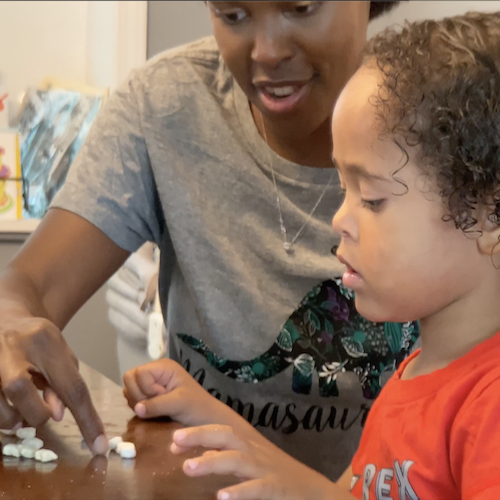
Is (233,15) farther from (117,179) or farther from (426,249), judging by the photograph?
(117,179)

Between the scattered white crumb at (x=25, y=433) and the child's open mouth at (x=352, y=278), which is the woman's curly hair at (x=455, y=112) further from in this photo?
the scattered white crumb at (x=25, y=433)

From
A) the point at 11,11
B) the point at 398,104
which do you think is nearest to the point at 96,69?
the point at 11,11

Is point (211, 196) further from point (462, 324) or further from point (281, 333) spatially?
point (462, 324)

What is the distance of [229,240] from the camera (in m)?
0.82

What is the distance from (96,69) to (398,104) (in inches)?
32.9

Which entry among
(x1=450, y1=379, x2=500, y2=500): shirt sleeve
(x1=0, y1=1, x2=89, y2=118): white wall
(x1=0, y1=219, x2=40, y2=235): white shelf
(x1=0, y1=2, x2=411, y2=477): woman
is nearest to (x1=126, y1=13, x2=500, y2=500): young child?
(x1=450, y1=379, x2=500, y2=500): shirt sleeve

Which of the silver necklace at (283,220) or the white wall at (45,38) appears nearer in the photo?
the silver necklace at (283,220)

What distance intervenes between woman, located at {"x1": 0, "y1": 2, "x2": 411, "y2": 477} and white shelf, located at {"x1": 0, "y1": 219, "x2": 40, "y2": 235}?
717 mm

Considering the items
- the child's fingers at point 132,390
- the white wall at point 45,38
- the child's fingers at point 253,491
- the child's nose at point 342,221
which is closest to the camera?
the child's fingers at point 253,491

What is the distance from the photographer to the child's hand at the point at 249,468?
430 millimetres

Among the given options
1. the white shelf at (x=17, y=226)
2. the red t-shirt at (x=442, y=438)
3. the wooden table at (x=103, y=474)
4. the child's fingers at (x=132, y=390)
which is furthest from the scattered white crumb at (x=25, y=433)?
the white shelf at (x=17, y=226)

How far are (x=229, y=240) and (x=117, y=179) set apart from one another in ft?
0.46

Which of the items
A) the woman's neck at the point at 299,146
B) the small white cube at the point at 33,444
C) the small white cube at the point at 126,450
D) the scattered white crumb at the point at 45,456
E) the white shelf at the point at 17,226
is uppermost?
the woman's neck at the point at 299,146

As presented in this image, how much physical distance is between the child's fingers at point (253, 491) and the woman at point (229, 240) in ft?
1.09
